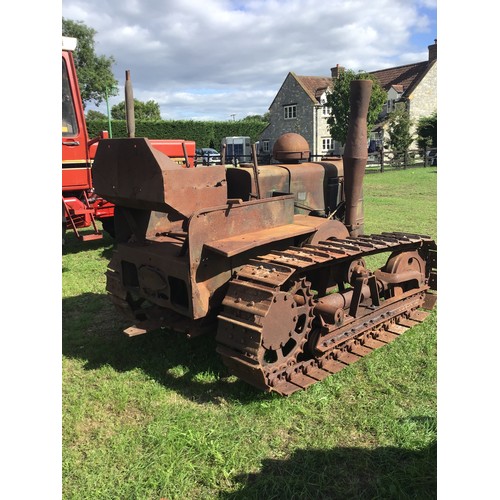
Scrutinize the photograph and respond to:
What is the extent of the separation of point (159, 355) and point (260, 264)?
58.6 inches

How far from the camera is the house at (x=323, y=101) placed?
3716 cm

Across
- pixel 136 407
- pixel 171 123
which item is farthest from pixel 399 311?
pixel 171 123

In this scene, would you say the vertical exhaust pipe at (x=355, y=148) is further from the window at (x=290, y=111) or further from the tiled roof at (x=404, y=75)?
the window at (x=290, y=111)

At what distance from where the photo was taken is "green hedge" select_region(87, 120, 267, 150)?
30859 millimetres

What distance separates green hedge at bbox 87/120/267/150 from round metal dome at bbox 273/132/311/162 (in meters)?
26.4

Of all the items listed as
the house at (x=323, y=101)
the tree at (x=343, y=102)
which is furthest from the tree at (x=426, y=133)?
the tree at (x=343, y=102)

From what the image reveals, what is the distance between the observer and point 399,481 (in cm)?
290

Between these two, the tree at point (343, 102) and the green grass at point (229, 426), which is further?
the tree at point (343, 102)

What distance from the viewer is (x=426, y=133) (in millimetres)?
32906

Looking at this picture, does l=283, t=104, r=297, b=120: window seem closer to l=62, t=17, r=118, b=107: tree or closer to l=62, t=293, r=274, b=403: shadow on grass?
l=62, t=17, r=118, b=107: tree

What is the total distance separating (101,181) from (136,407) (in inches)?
79.4

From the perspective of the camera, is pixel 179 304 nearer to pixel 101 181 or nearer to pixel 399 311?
pixel 101 181

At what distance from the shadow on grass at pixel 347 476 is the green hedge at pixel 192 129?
29398 millimetres

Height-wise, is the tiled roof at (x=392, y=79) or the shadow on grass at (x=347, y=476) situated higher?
the tiled roof at (x=392, y=79)
